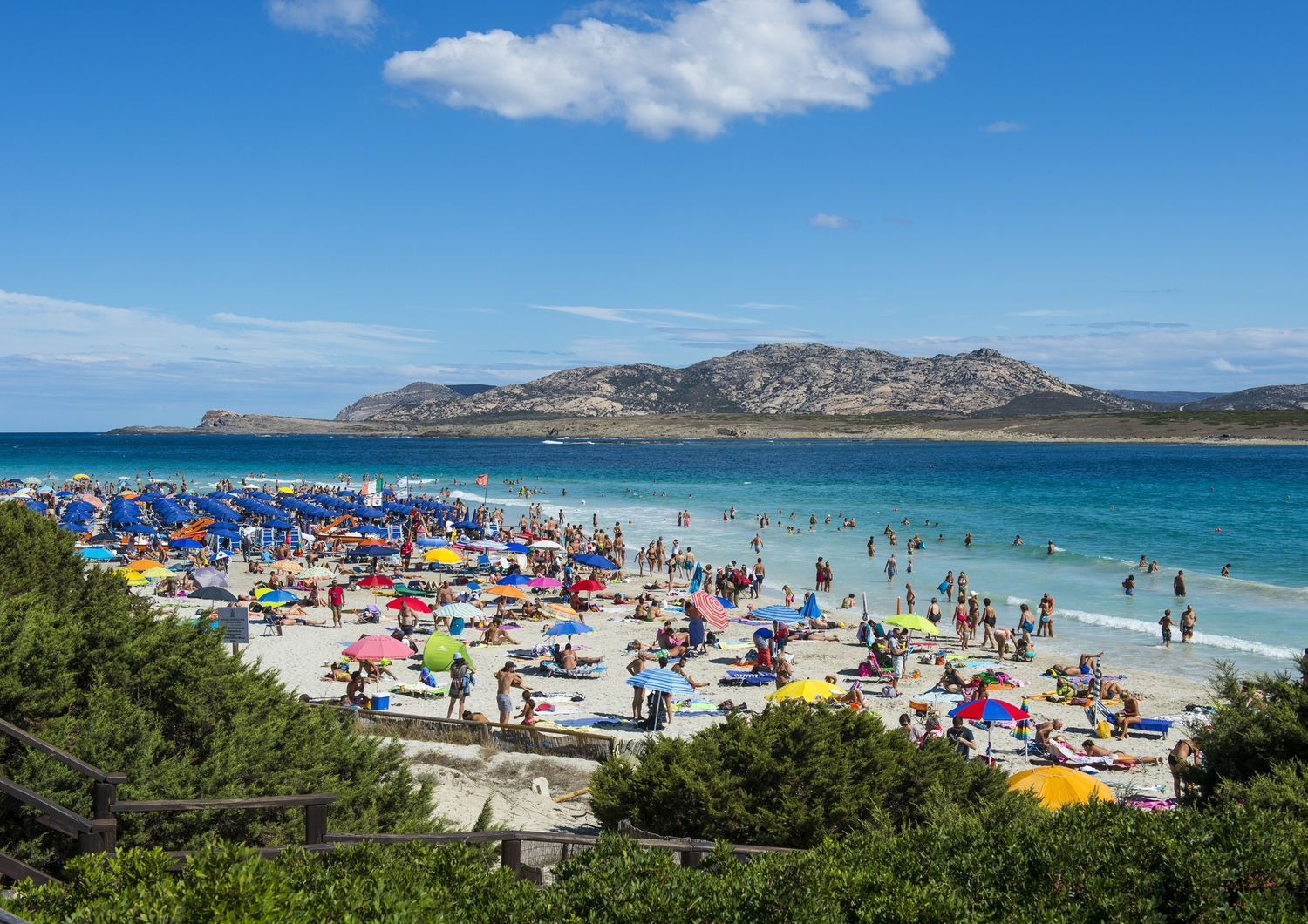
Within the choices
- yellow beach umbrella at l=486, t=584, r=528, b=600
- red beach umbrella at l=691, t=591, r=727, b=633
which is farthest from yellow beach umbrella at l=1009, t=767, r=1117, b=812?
yellow beach umbrella at l=486, t=584, r=528, b=600

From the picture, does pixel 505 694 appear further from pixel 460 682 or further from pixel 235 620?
pixel 235 620

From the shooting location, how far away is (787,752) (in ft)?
31.4

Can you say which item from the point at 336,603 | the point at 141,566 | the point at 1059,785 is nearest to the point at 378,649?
the point at 336,603

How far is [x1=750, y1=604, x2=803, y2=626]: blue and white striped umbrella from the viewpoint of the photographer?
2538 centimetres

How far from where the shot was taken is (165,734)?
823 cm

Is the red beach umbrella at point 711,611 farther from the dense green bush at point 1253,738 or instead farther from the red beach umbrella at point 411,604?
the dense green bush at point 1253,738

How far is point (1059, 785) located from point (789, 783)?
4.58 metres

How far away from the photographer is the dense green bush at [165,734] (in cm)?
707

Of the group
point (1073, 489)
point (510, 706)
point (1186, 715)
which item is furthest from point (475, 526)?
point (1073, 489)

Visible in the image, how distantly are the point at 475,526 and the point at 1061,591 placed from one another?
2456 centimetres

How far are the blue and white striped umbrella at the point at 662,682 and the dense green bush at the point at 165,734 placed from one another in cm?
783

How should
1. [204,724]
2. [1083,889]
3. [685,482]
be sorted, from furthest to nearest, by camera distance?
[685,482] → [204,724] → [1083,889]

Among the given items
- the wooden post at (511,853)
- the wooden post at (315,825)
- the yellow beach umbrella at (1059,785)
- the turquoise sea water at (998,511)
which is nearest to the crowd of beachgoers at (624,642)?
the yellow beach umbrella at (1059,785)

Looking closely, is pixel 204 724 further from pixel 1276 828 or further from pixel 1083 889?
pixel 1276 828
